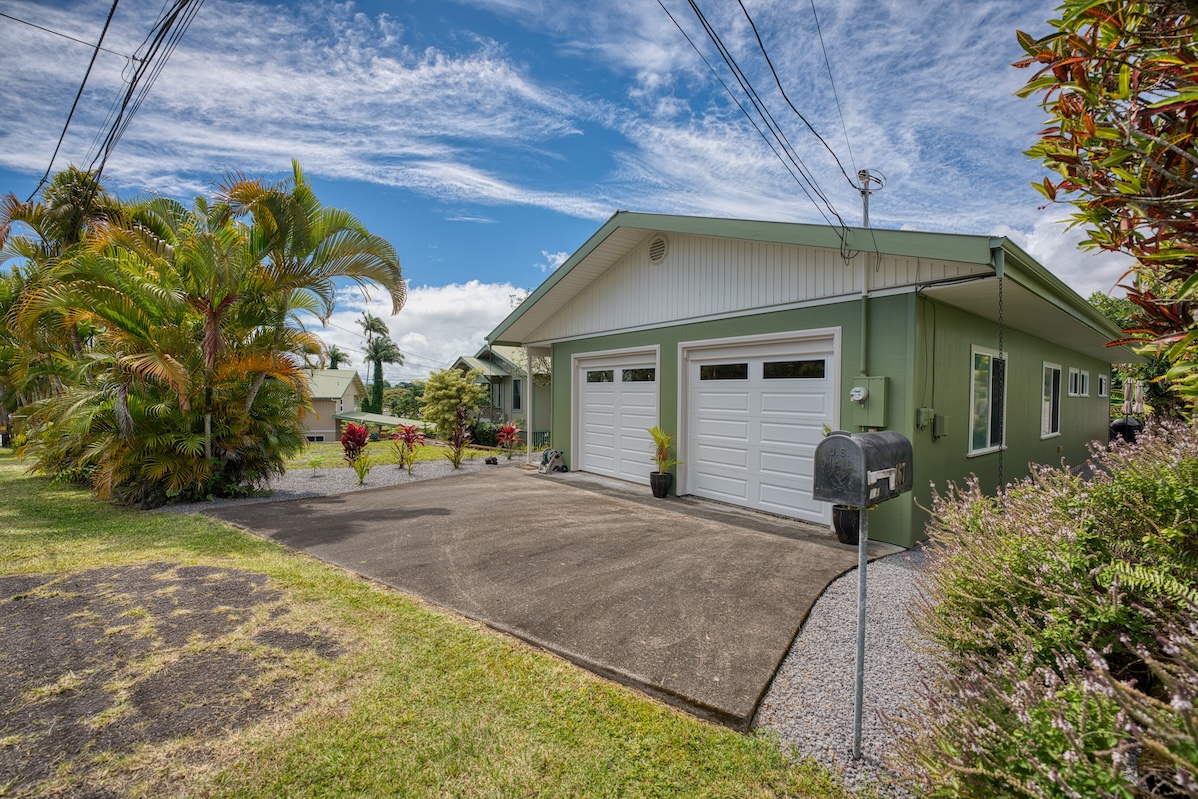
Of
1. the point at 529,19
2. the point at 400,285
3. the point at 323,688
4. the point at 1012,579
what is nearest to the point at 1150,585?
the point at 1012,579

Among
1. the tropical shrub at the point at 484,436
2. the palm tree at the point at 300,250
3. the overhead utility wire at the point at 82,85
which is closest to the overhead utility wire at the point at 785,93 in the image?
the overhead utility wire at the point at 82,85

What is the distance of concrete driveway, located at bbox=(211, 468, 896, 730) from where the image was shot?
3260 millimetres

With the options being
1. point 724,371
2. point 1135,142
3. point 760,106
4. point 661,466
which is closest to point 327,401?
point 661,466

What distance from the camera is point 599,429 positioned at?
10586 millimetres

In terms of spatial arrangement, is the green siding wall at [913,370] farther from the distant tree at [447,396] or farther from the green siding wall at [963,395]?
the distant tree at [447,396]

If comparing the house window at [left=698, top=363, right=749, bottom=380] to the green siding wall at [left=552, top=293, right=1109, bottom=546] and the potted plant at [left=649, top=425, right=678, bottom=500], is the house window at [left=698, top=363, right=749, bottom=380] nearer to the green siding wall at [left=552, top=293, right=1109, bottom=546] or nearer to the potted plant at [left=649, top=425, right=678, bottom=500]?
the green siding wall at [left=552, top=293, right=1109, bottom=546]

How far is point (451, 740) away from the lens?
8.05 feet

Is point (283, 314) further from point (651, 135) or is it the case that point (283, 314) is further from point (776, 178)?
point (776, 178)

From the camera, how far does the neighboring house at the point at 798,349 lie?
584 centimetres

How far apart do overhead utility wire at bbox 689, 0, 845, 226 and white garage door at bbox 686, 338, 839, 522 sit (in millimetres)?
1855

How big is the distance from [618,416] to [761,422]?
3.35 m

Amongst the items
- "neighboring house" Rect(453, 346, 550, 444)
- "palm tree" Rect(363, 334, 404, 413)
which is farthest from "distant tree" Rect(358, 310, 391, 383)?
"neighboring house" Rect(453, 346, 550, 444)

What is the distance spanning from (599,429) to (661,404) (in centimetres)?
213

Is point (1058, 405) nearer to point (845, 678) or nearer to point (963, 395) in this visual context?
point (963, 395)
